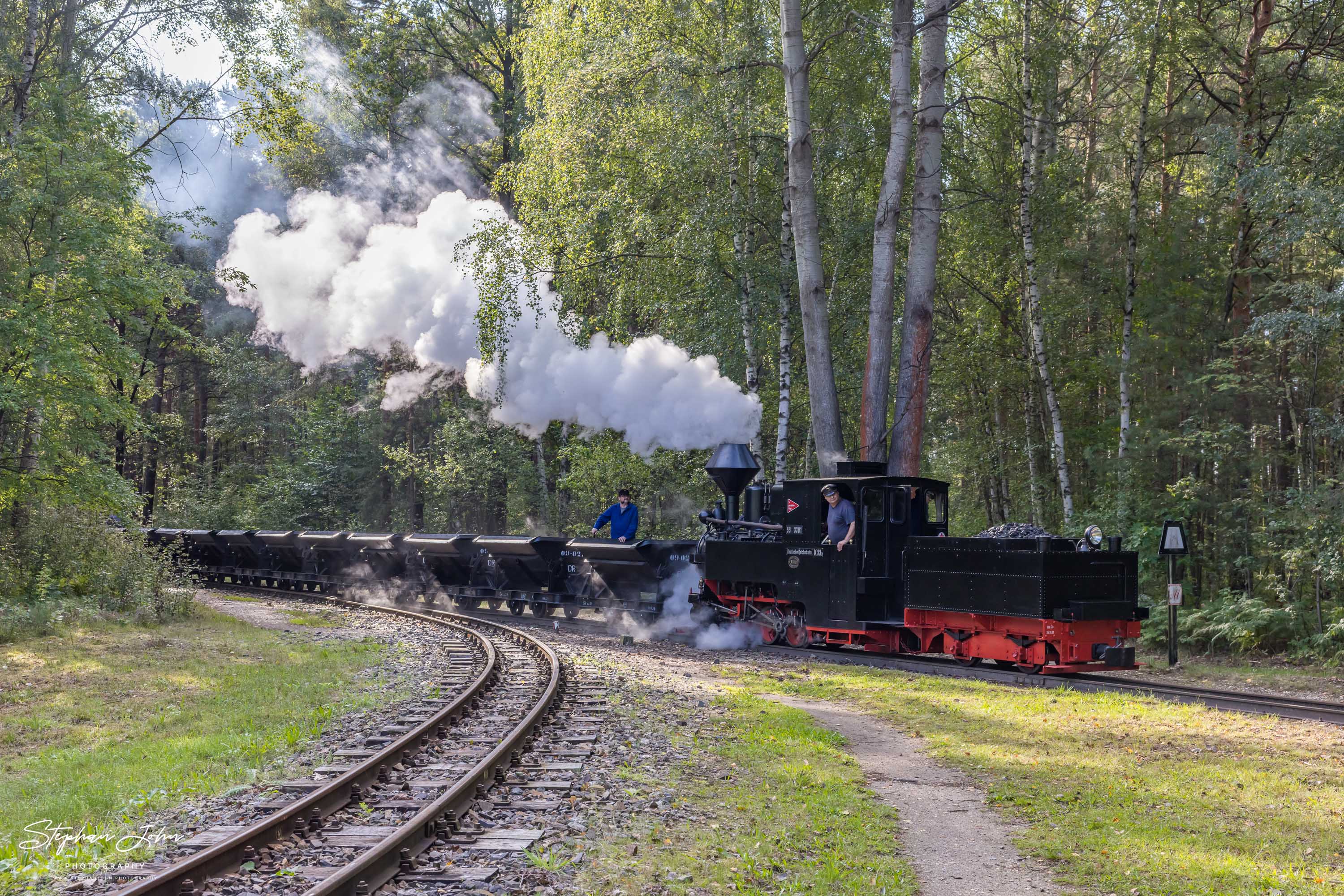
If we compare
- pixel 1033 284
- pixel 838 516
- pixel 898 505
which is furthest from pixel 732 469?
pixel 1033 284

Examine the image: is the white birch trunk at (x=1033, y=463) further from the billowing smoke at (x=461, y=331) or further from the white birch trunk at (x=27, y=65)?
the white birch trunk at (x=27, y=65)

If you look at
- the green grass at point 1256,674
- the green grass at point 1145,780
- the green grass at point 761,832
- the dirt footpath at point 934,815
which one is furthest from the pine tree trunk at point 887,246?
the green grass at point 761,832

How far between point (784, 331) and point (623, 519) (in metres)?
4.68

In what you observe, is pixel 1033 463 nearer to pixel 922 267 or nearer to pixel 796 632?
pixel 922 267

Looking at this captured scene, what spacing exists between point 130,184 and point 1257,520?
2172cm

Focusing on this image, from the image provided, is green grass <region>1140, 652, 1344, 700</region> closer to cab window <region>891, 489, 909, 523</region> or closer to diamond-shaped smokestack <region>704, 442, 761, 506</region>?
cab window <region>891, 489, 909, 523</region>

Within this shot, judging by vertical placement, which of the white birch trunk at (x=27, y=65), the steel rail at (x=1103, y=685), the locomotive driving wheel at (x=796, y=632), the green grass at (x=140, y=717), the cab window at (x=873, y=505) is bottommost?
the green grass at (x=140, y=717)

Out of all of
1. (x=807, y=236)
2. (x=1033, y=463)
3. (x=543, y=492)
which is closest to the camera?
(x=807, y=236)

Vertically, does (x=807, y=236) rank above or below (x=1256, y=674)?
above

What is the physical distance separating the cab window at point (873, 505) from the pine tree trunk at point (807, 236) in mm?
3657

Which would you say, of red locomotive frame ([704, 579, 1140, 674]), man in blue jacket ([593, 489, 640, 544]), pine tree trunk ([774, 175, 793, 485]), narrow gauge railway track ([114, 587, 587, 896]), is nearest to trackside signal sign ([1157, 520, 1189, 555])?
red locomotive frame ([704, 579, 1140, 674])

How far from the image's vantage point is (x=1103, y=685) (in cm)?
1160

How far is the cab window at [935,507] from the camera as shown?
14.4 m

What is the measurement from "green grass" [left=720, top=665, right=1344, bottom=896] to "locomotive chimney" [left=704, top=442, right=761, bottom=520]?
441 cm
